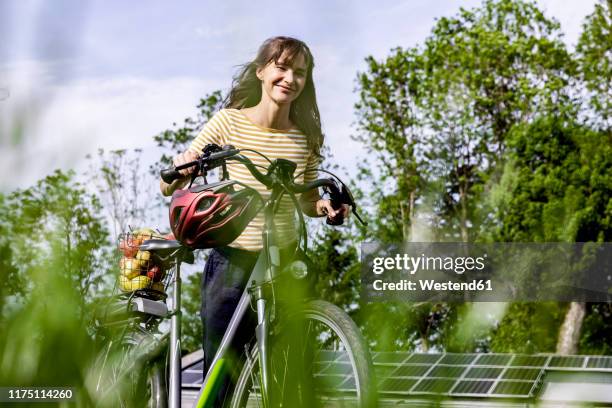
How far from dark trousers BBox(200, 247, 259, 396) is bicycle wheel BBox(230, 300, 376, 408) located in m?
0.50

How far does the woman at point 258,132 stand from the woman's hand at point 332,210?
1.25ft

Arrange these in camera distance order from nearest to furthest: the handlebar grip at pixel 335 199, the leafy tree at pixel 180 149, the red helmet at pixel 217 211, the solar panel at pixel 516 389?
the solar panel at pixel 516 389, the red helmet at pixel 217 211, the handlebar grip at pixel 335 199, the leafy tree at pixel 180 149

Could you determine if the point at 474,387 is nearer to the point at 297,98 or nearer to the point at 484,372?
the point at 484,372

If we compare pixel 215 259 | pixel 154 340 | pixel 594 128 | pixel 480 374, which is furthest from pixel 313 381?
pixel 594 128

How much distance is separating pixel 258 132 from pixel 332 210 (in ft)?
3.14

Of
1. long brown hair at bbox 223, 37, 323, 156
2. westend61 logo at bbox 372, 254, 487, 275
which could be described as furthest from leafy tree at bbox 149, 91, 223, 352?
long brown hair at bbox 223, 37, 323, 156

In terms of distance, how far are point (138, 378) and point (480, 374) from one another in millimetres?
5628

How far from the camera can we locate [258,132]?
3451mm

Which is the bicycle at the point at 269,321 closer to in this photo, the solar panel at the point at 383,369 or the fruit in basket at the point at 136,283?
the fruit in basket at the point at 136,283

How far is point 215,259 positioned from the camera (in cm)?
314

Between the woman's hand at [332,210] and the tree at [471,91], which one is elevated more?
the tree at [471,91]

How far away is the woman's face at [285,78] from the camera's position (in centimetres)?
338

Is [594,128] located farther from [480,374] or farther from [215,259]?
[215,259]

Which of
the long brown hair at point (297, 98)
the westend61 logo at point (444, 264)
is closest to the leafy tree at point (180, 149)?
the westend61 logo at point (444, 264)
